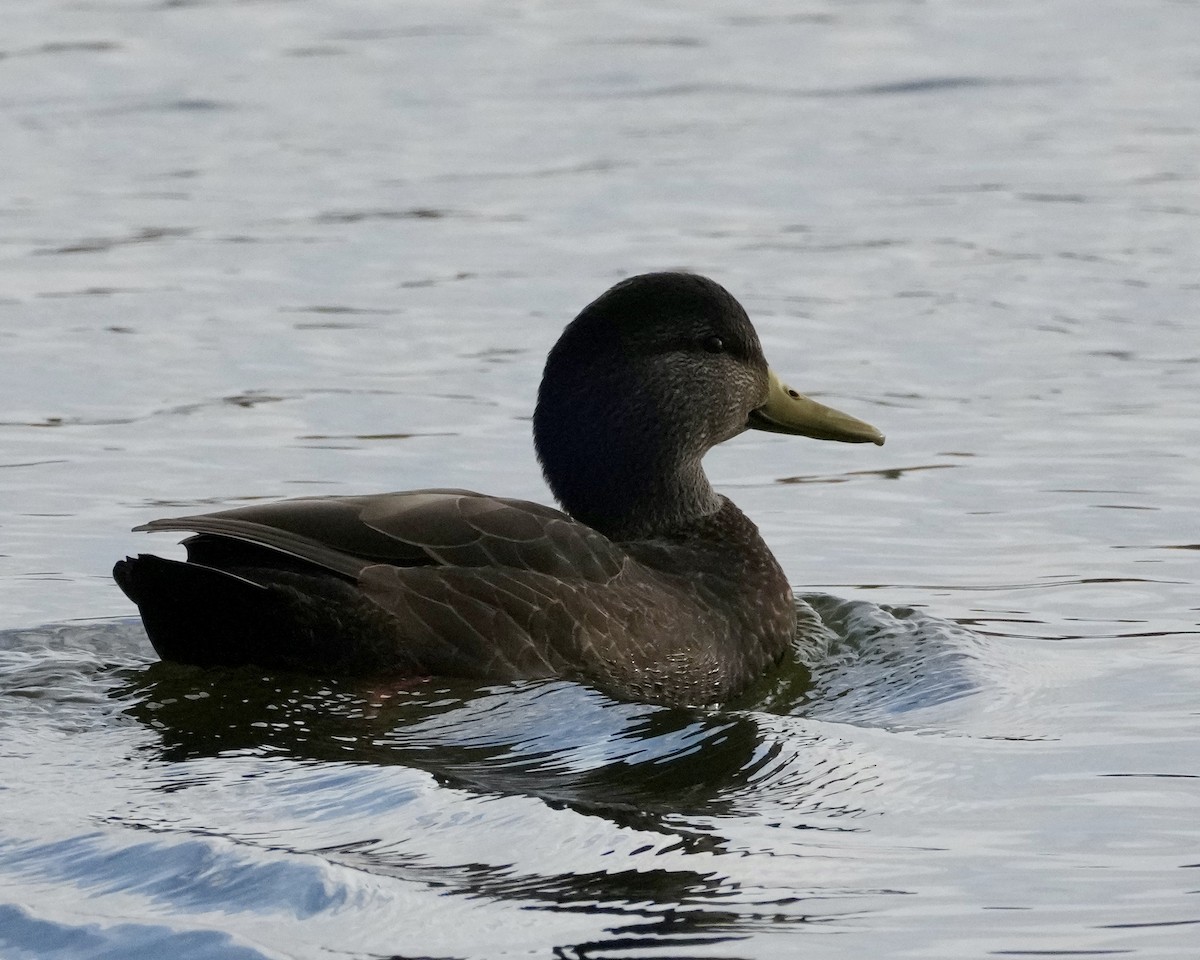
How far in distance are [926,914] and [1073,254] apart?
28.8 feet

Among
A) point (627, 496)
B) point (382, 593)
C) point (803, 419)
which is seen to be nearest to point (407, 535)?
point (382, 593)

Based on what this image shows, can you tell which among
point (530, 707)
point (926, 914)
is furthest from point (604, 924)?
point (530, 707)

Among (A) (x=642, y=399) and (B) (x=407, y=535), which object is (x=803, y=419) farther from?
(B) (x=407, y=535)

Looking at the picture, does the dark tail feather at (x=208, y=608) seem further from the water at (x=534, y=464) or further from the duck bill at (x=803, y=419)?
the duck bill at (x=803, y=419)

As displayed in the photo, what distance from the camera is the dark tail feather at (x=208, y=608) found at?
6.50 m

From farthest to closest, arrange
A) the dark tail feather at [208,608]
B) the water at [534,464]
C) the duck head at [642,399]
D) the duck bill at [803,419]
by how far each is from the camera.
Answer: the duck bill at [803,419], the duck head at [642,399], the dark tail feather at [208,608], the water at [534,464]

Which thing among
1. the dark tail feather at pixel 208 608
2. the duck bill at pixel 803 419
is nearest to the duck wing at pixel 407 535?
the dark tail feather at pixel 208 608

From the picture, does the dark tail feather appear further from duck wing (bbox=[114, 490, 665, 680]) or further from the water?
the water

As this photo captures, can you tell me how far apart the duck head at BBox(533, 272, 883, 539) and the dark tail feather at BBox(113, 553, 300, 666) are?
1503mm

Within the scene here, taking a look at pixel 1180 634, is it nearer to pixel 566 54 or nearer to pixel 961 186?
pixel 961 186

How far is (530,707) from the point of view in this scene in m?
6.68

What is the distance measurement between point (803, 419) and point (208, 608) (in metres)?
2.76

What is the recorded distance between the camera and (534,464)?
10.2m

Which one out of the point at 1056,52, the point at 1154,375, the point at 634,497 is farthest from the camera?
the point at 1056,52
